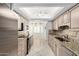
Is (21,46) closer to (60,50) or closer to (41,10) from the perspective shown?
(60,50)

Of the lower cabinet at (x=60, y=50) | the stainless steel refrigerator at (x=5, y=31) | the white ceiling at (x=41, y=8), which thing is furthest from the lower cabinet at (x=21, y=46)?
the stainless steel refrigerator at (x=5, y=31)

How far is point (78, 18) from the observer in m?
2.60

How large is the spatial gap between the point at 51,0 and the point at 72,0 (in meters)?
0.16

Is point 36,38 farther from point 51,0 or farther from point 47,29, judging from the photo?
point 51,0

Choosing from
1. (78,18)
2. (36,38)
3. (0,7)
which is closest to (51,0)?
(0,7)

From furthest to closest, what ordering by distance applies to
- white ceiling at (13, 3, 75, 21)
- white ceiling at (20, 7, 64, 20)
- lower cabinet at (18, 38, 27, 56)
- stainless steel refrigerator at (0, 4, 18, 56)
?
white ceiling at (20, 7, 64, 20)
lower cabinet at (18, 38, 27, 56)
white ceiling at (13, 3, 75, 21)
stainless steel refrigerator at (0, 4, 18, 56)

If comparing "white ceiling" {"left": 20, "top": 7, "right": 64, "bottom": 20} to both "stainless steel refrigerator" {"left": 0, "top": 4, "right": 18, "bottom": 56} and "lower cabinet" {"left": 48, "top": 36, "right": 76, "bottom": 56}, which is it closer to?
"lower cabinet" {"left": 48, "top": 36, "right": 76, "bottom": 56}

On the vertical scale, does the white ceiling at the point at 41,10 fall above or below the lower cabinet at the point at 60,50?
above

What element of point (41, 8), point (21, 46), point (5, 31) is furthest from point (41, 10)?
point (5, 31)

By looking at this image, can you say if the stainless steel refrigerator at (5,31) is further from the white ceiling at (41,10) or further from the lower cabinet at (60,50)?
the white ceiling at (41,10)

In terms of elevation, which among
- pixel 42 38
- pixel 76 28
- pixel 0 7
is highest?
pixel 0 7

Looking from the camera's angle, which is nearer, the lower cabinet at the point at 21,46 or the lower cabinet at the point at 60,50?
the lower cabinet at the point at 60,50

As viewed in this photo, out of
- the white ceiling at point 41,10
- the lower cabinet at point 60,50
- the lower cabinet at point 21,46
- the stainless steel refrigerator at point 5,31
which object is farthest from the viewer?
the white ceiling at point 41,10

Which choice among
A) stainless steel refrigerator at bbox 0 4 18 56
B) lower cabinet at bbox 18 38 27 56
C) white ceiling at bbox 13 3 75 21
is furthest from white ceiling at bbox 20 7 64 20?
stainless steel refrigerator at bbox 0 4 18 56
